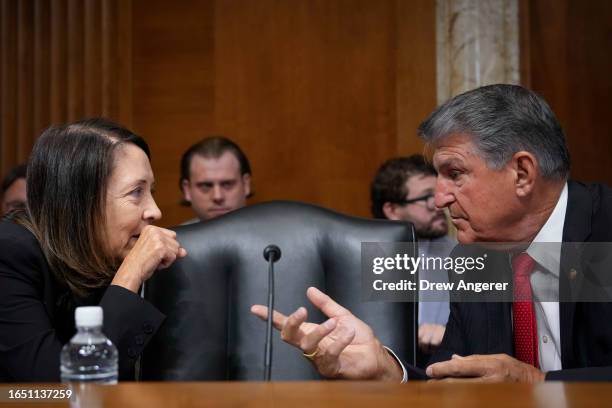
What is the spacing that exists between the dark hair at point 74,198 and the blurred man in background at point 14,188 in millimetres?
1813

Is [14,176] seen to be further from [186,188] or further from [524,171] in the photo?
[524,171]

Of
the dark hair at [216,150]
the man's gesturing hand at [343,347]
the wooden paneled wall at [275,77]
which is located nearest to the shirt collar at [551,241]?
the man's gesturing hand at [343,347]

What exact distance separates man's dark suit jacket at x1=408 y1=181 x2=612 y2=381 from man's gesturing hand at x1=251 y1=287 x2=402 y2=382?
0.32ft

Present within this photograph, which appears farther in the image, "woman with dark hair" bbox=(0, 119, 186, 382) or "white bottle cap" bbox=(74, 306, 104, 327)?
"woman with dark hair" bbox=(0, 119, 186, 382)

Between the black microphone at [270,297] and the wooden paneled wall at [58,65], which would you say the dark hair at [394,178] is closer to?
the wooden paneled wall at [58,65]

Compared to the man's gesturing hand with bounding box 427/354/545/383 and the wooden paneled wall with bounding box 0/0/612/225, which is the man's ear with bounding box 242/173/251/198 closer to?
the wooden paneled wall with bounding box 0/0/612/225

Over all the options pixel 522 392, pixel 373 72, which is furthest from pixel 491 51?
pixel 522 392

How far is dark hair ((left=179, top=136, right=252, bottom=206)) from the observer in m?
3.83

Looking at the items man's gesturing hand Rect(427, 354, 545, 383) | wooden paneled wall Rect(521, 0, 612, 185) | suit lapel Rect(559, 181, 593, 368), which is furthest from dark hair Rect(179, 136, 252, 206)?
man's gesturing hand Rect(427, 354, 545, 383)

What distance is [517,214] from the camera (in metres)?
2.02

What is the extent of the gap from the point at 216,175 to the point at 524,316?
2.08m

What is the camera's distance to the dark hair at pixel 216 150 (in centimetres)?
383

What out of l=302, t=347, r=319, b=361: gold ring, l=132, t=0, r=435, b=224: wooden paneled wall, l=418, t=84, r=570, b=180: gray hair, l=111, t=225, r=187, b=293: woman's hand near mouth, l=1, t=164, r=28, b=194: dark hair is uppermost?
l=132, t=0, r=435, b=224: wooden paneled wall

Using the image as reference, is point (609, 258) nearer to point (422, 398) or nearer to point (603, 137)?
point (422, 398)
